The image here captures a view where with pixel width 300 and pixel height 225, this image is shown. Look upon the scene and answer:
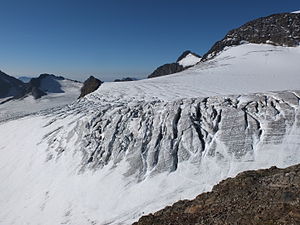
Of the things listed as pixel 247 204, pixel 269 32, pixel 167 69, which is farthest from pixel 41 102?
pixel 247 204

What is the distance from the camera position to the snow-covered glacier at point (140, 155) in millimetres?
17516

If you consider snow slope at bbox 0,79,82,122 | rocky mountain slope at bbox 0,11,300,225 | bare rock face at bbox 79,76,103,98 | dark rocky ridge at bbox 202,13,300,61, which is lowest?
snow slope at bbox 0,79,82,122

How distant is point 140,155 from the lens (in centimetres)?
2061

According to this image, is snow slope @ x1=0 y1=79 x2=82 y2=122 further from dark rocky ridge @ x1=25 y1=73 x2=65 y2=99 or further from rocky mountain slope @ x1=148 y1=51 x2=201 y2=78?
rocky mountain slope @ x1=148 y1=51 x2=201 y2=78

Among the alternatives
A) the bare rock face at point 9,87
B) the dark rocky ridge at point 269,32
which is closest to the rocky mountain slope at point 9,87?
the bare rock face at point 9,87

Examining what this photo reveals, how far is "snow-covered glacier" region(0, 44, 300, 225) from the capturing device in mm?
17516

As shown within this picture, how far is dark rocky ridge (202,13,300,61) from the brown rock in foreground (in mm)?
55226

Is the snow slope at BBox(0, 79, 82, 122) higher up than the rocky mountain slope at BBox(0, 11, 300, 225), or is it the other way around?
the rocky mountain slope at BBox(0, 11, 300, 225)

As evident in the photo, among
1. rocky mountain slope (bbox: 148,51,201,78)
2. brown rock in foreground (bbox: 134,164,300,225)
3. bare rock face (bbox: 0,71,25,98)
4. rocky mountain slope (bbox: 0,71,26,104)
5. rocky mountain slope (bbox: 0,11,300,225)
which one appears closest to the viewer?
brown rock in foreground (bbox: 134,164,300,225)

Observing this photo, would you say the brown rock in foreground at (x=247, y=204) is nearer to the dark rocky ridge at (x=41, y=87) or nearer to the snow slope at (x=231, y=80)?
the snow slope at (x=231, y=80)

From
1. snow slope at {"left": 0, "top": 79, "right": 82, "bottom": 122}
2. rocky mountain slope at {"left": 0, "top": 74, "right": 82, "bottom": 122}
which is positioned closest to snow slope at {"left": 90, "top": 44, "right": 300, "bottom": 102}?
snow slope at {"left": 0, "top": 79, "right": 82, "bottom": 122}

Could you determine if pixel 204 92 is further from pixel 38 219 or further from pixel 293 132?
pixel 38 219

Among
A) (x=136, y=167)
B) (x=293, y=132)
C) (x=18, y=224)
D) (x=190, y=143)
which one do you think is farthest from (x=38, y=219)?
(x=293, y=132)

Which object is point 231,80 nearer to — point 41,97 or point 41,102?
point 41,102
